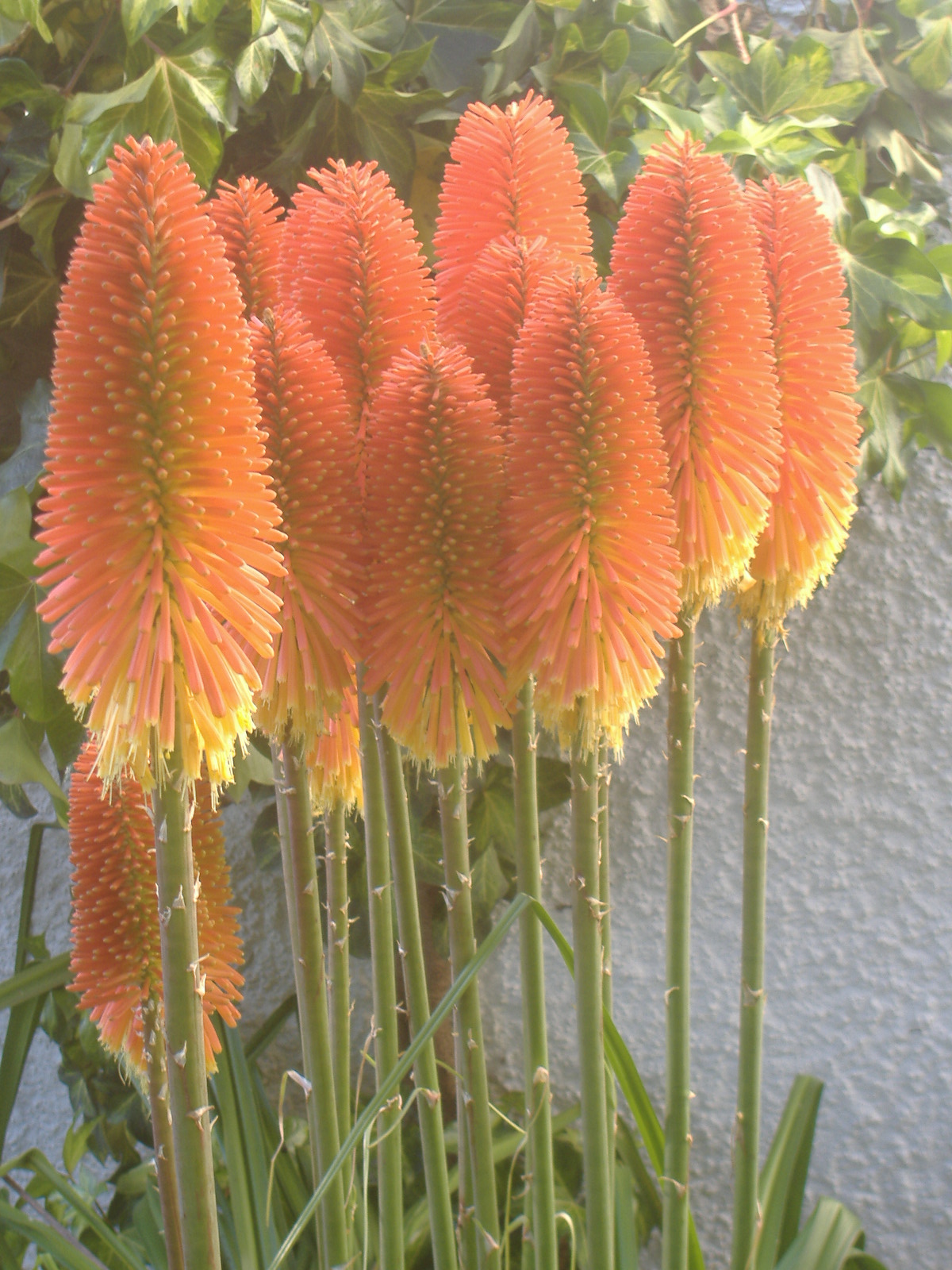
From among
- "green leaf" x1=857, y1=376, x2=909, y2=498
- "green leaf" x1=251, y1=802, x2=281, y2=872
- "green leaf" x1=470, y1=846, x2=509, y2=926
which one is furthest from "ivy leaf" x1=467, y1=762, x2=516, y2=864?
"green leaf" x1=857, y1=376, x2=909, y2=498

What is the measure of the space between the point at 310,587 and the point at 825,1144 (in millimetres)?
851

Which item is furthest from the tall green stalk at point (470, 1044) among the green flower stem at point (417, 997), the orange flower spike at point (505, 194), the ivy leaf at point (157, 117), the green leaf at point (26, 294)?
the green leaf at point (26, 294)

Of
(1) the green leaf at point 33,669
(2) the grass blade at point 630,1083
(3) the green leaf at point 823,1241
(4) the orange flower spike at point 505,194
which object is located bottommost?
(3) the green leaf at point 823,1241

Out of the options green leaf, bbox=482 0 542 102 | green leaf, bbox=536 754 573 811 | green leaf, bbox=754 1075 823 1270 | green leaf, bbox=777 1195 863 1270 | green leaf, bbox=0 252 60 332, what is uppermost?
green leaf, bbox=482 0 542 102

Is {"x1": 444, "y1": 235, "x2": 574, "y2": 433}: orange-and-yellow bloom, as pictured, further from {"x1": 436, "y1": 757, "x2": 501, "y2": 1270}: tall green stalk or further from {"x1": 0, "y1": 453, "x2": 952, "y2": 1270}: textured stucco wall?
{"x1": 0, "y1": 453, "x2": 952, "y2": 1270}: textured stucco wall

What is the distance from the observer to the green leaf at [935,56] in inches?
33.6

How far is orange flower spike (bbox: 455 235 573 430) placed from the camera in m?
0.41

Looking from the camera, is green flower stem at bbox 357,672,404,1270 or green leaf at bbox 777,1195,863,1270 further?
green leaf at bbox 777,1195,863,1270

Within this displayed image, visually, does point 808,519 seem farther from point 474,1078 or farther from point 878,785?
point 878,785

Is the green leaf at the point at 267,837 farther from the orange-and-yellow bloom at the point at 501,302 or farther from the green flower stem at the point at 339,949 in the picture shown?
the orange-and-yellow bloom at the point at 501,302

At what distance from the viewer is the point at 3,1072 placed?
73 cm

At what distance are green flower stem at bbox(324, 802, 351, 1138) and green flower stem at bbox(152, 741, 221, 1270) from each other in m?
0.13

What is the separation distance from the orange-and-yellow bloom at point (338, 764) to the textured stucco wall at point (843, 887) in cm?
50

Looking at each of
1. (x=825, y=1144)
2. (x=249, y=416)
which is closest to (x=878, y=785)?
(x=825, y=1144)
